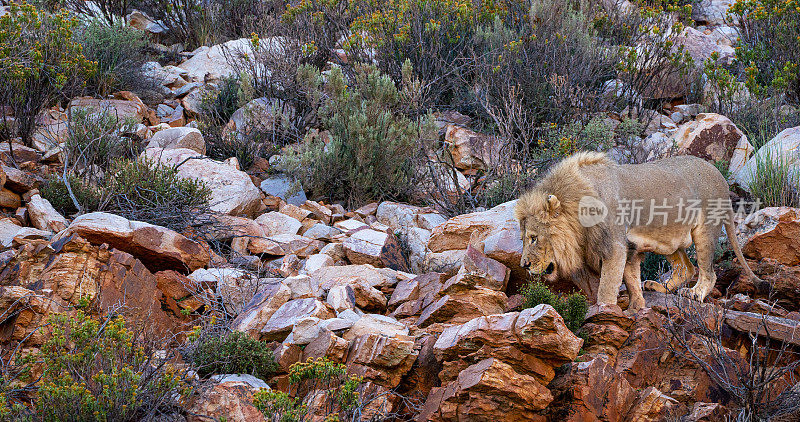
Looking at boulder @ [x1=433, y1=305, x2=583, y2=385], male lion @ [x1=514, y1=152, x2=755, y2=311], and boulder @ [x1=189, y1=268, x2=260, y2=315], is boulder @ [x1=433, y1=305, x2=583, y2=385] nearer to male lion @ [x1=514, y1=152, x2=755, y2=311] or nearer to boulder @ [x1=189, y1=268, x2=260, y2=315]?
male lion @ [x1=514, y1=152, x2=755, y2=311]

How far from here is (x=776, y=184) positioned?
864cm

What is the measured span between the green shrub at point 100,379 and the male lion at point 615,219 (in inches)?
121

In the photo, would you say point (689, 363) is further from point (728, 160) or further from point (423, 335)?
point (728, 160)

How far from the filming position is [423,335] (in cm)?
511

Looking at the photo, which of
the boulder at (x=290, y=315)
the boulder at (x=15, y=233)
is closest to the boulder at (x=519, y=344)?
the boulder at (x=290, y=315)

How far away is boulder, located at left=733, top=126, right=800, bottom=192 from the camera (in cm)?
889

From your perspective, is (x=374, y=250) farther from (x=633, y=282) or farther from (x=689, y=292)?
(x=689, y=292)

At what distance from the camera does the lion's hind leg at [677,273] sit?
268 inches

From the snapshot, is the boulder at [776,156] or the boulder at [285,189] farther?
the boulder at [285,189]

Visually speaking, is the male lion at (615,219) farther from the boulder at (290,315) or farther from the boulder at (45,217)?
the boulder at (45,217)

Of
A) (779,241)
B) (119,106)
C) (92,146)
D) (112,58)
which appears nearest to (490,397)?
(779,241)

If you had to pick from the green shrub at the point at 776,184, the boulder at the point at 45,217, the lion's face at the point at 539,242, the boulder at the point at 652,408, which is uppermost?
the boulder at the point at 45,217

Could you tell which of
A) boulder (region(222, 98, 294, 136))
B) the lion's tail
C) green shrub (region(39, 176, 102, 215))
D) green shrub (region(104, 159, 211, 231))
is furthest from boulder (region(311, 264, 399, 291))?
boulder (region(222, 98, 294, 136))

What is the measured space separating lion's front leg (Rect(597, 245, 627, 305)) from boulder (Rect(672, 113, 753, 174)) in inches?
190
